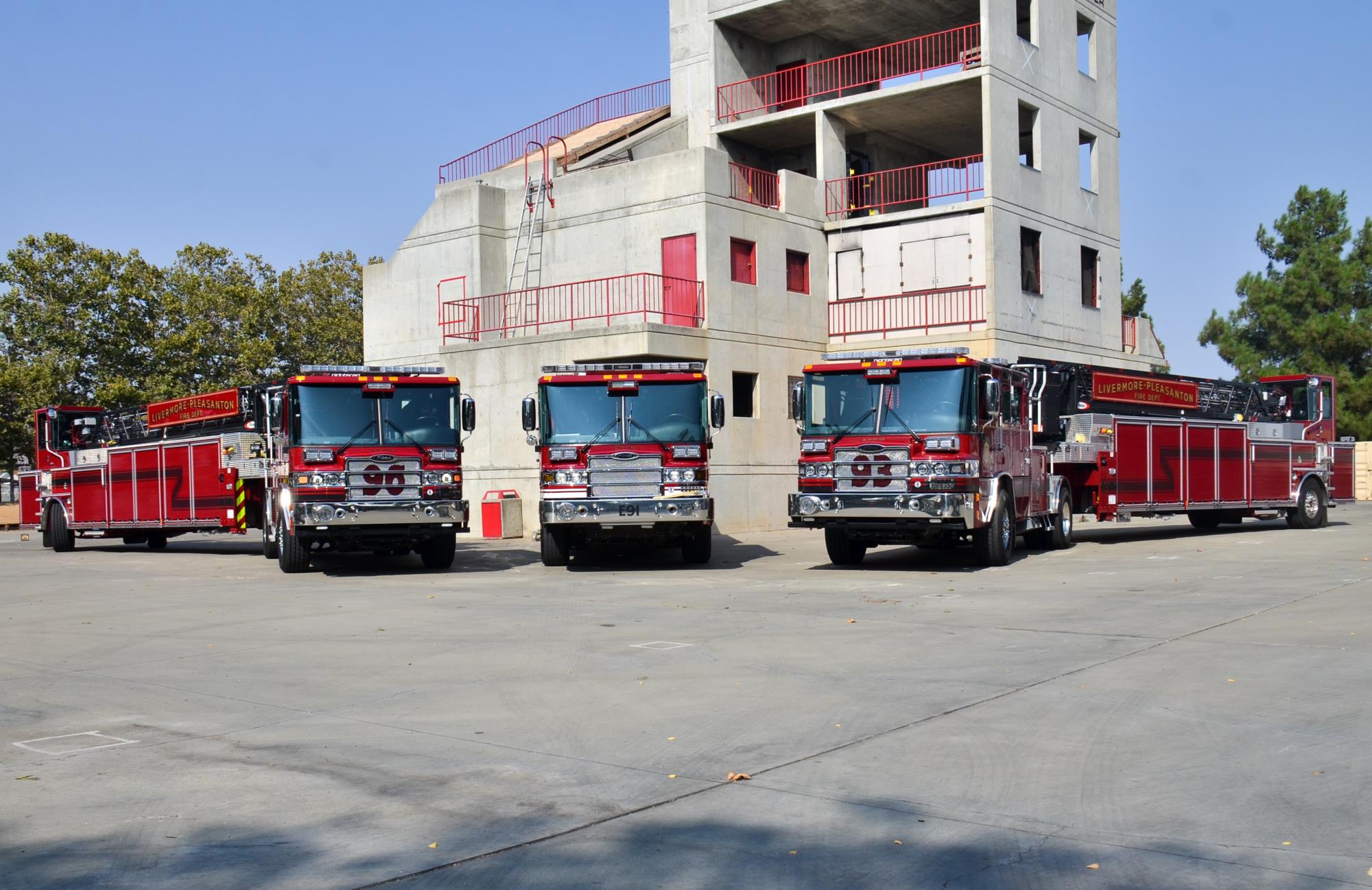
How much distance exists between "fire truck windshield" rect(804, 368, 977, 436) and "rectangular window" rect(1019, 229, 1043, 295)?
16959mm

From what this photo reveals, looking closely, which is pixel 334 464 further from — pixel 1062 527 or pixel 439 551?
pixel 1062 527

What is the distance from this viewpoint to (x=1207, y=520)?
1152 inches

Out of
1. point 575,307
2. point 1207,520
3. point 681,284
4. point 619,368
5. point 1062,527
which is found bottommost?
point 1207,520

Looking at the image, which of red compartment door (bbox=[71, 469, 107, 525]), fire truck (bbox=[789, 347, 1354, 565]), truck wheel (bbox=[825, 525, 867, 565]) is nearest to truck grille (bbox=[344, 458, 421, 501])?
fire truck (bbox=[789, 347, 1354, 565])

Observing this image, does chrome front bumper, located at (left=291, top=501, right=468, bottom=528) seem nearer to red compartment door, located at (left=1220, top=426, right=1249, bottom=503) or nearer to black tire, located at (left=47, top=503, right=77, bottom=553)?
black tire, located at (left=47, top=503, right=77, bottom=553)

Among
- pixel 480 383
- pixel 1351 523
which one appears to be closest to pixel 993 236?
pixel 1351 523

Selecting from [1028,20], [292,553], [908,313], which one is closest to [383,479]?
[292,553]

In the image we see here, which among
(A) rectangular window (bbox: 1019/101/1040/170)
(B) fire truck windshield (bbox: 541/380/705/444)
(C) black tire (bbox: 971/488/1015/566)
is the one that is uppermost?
(A) rectangular window (bbox: 1019/101/1040/170)

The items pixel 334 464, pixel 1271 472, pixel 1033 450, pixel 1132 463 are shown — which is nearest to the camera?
pixel 334 464

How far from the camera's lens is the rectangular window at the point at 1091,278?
125 ft

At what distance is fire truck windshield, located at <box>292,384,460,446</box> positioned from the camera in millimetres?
19875

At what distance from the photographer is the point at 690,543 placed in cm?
2123

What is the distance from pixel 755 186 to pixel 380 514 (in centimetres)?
1953

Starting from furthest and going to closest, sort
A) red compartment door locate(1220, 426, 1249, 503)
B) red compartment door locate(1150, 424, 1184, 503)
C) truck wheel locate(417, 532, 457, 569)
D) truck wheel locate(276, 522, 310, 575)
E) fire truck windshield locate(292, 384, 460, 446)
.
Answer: red compartment door locate(1220, 426, 1249, 503), red compartment door locate(1150, 424, 1184, 503), truck wheel locate(417, 532, 457, 569), truck wheel locate(276, 522, 310, 575), fire truck windshield locate(292, 384, 460, 446)
